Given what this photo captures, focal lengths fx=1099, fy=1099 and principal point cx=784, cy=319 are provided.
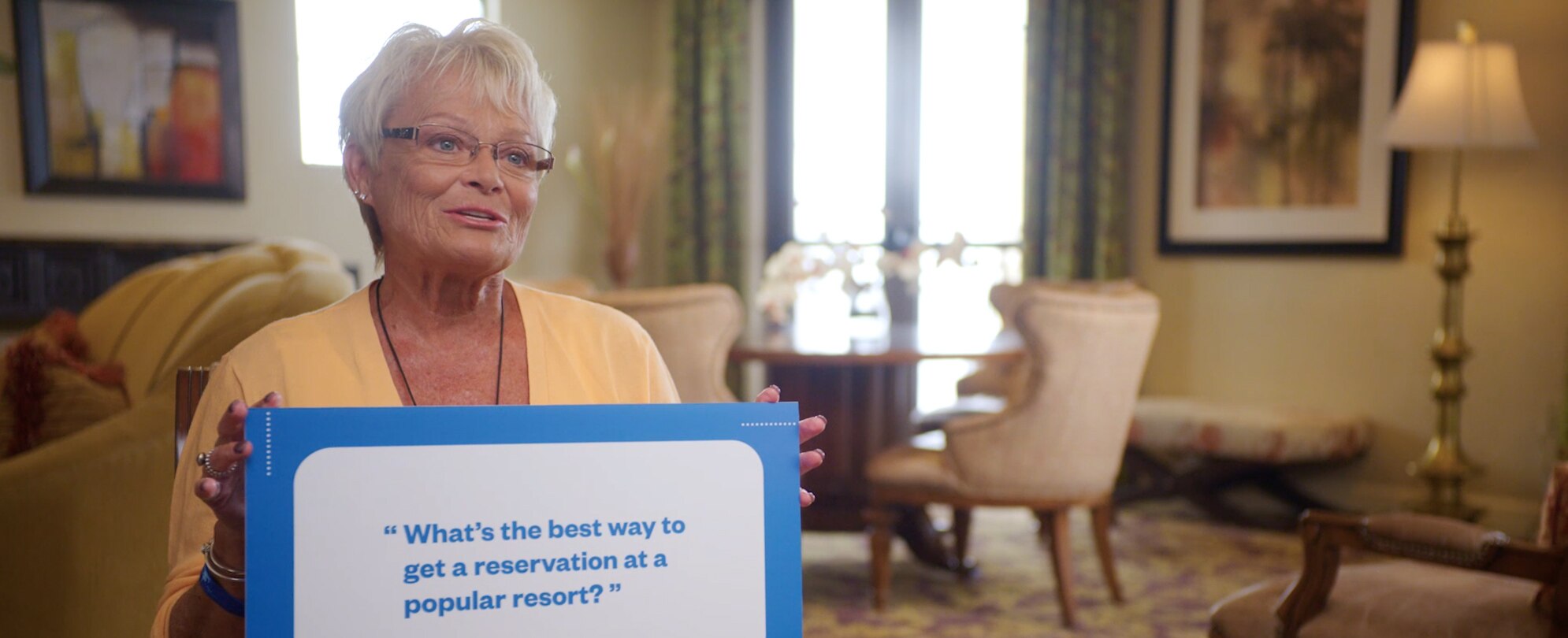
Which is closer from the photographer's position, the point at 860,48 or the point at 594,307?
the point at 594,307

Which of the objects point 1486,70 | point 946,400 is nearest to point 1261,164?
point 1486,70

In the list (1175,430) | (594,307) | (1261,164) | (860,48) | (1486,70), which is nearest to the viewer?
(594,307)

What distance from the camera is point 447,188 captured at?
109 centimetres

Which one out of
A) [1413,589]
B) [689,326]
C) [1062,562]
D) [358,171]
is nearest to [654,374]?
[358,171]

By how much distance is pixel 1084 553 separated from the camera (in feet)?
13.0

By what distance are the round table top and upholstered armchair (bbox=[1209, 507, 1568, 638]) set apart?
3.95 ft

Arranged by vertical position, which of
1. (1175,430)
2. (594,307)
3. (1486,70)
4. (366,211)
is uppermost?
(1486,70)

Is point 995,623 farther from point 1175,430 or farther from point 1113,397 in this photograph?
point 1175,430

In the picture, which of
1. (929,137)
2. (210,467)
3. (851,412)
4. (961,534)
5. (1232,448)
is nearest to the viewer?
(210,467)

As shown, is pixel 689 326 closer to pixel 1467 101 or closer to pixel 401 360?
pixel 401 360

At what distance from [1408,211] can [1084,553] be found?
192cm

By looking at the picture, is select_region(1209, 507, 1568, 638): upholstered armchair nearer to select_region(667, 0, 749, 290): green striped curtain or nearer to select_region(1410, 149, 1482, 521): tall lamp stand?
select_region(1410, 149, 1482, 521): tall lamp stand

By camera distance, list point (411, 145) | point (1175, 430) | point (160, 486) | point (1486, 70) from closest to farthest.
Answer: point (411, 145) < point (160, 486) < point (1486, 70) < point (1175, 430)

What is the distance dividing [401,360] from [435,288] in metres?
0.08
